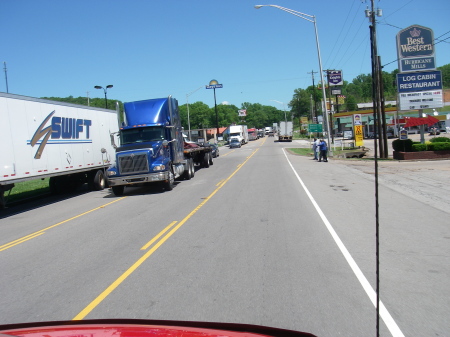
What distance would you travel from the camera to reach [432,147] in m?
27.6

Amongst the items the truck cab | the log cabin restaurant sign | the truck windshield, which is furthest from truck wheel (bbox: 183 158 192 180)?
the log cabin restaurant sign

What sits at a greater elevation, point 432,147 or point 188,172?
point 432,147

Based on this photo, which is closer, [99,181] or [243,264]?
[243,264]

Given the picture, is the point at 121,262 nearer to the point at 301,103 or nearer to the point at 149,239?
the point at 149,239

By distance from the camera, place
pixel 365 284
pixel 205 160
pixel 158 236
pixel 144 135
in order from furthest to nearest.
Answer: pixel 205 160 < pixel 144 135 < pixel 158 236 < pixel 365 284

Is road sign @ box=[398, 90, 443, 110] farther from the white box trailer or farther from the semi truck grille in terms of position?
the semi truck grille

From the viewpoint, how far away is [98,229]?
10.1 meters

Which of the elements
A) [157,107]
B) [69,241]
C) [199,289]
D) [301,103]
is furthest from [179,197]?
[301,103]

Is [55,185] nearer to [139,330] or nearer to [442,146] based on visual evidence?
[139,330]

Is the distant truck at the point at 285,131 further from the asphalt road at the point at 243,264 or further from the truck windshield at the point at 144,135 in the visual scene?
the asphalt road at the point at 243,264

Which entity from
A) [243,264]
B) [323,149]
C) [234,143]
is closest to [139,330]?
[243,264]

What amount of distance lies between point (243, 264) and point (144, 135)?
12753 millimetres

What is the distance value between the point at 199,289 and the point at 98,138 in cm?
1715

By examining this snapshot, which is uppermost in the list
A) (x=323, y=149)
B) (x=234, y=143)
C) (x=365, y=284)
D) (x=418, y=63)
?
(x=418, y=63)
